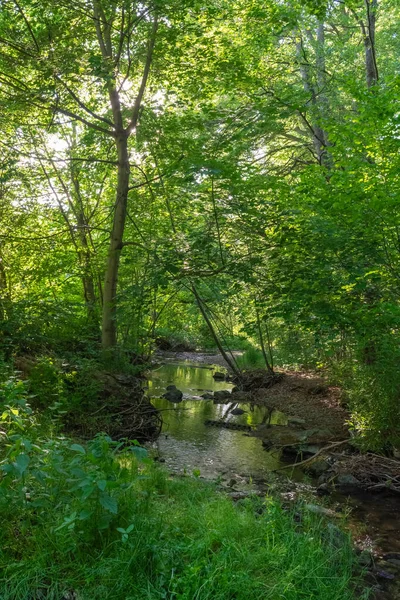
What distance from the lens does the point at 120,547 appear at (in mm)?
3191

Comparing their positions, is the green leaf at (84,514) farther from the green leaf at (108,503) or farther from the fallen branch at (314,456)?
the fallen branch at (314,456)

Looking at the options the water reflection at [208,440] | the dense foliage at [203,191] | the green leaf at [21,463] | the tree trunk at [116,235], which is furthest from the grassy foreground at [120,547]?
the tree trunk at [116,235]

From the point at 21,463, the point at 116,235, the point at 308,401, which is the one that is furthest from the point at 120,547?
the point at 308,401

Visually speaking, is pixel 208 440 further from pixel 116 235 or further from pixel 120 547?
pixel 120 547

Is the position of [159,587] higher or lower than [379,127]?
lower

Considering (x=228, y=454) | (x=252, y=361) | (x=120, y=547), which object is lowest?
(x=228, y=454)

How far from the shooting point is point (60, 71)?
775 cm

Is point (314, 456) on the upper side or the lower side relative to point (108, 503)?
lower

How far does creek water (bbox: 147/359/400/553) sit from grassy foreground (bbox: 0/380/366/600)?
76.6 inches

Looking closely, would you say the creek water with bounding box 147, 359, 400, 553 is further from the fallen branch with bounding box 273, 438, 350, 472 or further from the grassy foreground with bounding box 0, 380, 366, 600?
the grassy foreground with bounding box 0, 380, 366, 600

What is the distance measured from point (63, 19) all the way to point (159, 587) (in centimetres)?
925

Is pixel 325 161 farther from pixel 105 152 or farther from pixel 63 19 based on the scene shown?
pixel 63 19

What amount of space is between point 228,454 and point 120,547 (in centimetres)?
582

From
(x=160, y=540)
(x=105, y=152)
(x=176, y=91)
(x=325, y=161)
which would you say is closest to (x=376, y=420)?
(x=160, y=540)
